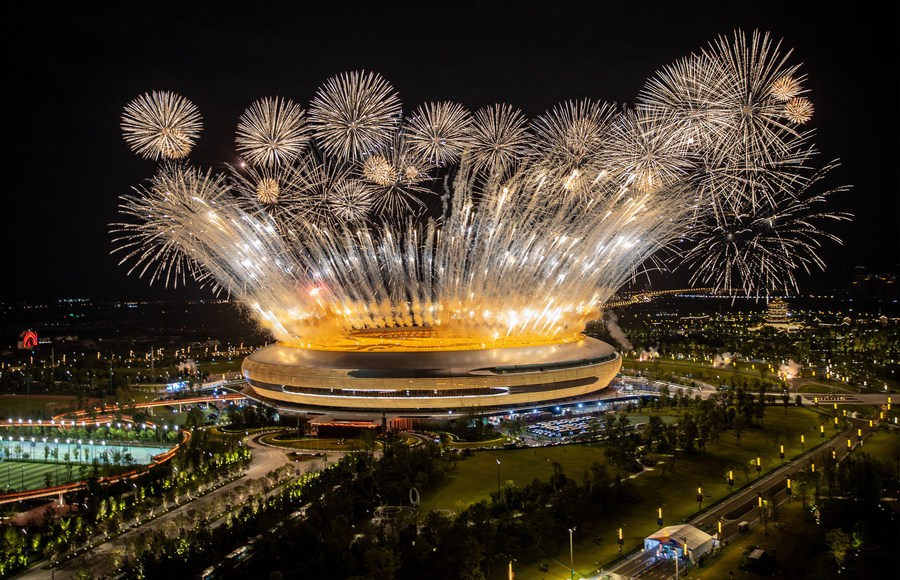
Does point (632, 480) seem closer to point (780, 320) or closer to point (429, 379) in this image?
point (429, 379)

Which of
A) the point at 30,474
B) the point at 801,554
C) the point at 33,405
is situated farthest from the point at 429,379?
the point at 33,405

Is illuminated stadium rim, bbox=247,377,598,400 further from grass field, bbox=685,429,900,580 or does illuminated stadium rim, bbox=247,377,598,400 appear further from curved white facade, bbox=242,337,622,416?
grass field, bbox=685,429,900,580

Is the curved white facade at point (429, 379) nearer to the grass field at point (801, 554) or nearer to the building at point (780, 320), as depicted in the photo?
the grass field at point (801, 554)

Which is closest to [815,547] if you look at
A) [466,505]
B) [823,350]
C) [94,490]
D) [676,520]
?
[676,520]

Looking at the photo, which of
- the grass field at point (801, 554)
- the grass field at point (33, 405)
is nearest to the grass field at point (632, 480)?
the grass field at point (801, 554)

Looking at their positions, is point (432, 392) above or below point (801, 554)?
above

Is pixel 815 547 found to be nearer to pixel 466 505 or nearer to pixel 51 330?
pixel 466 505
